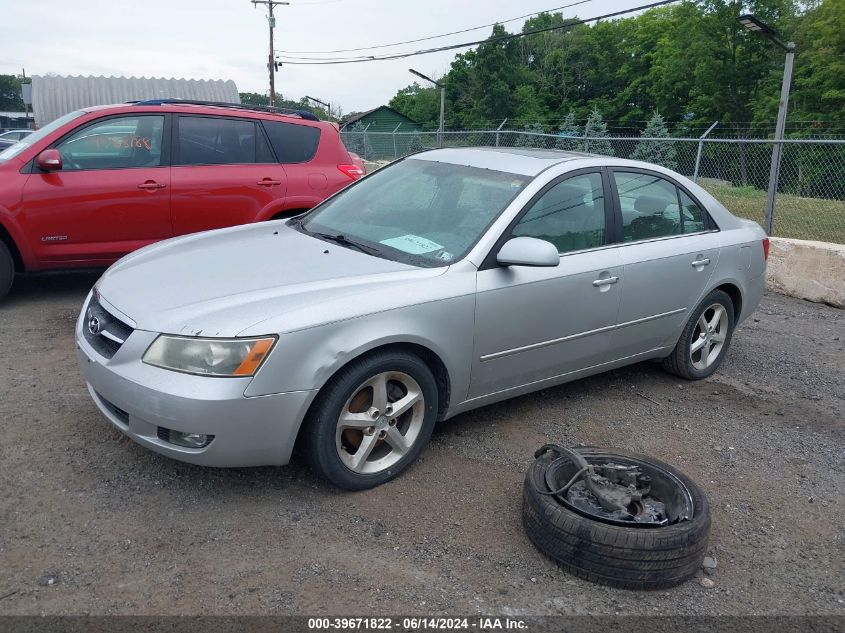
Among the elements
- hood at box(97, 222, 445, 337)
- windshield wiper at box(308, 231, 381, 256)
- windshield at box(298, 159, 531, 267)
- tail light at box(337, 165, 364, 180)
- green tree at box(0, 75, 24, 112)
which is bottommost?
hood at box(97, 222, 445, 337)

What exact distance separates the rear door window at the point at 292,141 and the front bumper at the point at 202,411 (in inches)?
164

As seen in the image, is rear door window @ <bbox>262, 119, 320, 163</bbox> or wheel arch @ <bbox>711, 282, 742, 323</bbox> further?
rear door window @ <bbox>262, 119, 320, 163</bbox>

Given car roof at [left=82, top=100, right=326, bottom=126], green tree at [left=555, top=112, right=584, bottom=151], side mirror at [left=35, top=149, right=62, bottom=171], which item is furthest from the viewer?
green tree at [left=555, top=112, right=584, bottom=151]

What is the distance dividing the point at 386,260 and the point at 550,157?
4.73ft

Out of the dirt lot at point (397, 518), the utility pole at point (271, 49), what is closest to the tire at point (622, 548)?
the dirt lot at point (397, 518)

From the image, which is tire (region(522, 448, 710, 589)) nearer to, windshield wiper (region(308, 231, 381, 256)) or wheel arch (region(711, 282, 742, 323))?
windshield wiper (region(308, 231, 381, 256))

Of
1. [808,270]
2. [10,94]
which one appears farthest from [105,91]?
[10,94]

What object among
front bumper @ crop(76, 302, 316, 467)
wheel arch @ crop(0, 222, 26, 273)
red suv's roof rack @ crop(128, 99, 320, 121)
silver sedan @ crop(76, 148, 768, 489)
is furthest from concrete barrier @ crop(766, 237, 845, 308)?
wheel arch @ crop(0, 222, 26, 273)

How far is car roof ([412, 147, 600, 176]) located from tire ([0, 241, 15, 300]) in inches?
139

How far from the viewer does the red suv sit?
6.07m

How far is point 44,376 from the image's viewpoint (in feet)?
15.3

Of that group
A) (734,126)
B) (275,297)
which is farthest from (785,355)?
(734,126)

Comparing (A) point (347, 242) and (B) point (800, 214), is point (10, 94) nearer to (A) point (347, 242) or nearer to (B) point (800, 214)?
(B) point (800, 214)

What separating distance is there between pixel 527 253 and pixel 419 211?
816 millimetres
